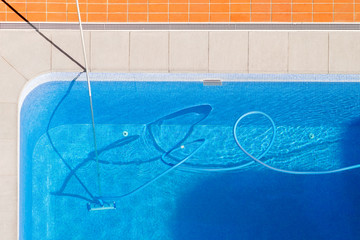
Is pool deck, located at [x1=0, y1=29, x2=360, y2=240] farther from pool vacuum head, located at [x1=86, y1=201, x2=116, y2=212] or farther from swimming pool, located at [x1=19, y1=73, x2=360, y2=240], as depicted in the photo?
pool vacuum head, located at [x1=86, y1=201, x2=116, y2=212]

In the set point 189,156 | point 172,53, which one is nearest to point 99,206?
point 189,156

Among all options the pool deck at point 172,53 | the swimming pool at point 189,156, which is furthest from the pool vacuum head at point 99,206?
the pool deck at point 172,53

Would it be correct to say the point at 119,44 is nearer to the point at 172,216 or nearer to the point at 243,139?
the point at 243,139

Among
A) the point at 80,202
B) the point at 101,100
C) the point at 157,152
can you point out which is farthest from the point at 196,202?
the point at 101,100

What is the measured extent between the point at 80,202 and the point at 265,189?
2431mm

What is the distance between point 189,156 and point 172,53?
1.36 m

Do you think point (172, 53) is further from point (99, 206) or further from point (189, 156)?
point (99, 206)

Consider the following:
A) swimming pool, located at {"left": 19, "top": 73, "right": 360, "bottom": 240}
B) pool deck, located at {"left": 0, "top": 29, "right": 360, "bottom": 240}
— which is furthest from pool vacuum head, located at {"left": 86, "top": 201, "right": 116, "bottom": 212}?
pool deck, located at {"left": 0, "top": 29, "right": 360, "bottom": 240}

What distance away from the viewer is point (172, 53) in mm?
4754

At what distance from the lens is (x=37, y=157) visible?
192 inches

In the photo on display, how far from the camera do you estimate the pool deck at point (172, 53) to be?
471 centimetres

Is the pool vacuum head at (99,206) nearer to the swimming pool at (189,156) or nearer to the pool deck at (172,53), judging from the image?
the swimming pool at (189,156)

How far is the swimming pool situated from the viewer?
15.9 ft
